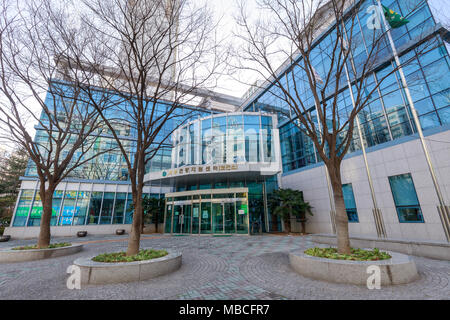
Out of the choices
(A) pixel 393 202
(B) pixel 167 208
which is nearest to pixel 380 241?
(A) pixel 393 202

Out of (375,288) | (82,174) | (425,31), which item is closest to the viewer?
(375,288)

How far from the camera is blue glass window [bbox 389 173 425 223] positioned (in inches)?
437

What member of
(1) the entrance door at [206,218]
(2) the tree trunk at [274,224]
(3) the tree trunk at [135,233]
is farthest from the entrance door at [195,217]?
(3) the tree trunk at [135,233]

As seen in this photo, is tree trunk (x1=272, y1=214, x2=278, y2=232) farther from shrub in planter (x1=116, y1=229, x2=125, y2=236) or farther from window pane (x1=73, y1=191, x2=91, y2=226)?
window pane (x1=73, y1=191, x2=91, y2=226)

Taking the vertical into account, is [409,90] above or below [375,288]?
above

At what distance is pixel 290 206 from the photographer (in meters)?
16.8

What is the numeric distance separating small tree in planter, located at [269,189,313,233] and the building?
1128mm

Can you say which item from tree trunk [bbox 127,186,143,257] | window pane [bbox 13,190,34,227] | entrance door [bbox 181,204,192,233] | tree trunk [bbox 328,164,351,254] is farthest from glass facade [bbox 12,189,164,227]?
tree trunk [bbox 328,164,351,254]

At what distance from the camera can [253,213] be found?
19.5 m

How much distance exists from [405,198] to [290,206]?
24.6 feet

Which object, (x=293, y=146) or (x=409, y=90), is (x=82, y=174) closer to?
(x=293, y=146)

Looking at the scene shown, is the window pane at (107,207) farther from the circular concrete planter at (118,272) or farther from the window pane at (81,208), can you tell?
A: the circular concrete planter at (118,272)

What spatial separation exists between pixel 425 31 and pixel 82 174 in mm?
31725

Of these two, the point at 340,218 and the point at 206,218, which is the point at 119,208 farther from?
the point at 340,218
